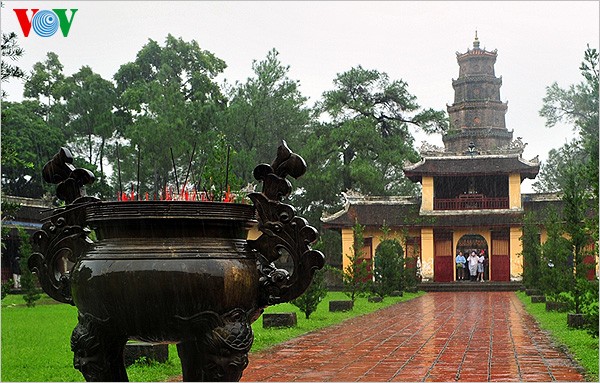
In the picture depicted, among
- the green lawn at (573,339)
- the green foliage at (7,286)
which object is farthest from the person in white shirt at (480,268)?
the green foliage at (7,286)

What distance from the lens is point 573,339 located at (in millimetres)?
11156

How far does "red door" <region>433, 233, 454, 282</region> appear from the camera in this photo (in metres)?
32.1

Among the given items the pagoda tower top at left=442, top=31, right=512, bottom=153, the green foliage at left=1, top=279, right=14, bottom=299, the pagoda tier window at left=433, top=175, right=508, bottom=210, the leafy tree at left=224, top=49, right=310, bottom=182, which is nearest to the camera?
the green foliage at left=1, top=279, right=14, bottom=299

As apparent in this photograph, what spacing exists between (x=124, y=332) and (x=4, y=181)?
3236 cm

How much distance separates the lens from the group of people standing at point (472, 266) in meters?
31.5

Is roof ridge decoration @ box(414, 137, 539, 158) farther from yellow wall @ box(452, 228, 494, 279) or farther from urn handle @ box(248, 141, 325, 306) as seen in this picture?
urn handle @ box(248, 141, 325, 306)

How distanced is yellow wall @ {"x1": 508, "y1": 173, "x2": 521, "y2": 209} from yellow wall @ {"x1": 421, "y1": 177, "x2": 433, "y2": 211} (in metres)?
3.23

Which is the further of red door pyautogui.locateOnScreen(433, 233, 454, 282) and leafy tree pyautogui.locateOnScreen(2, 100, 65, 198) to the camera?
red door pyautogui.locateOnScreen(433, 233, 454, 282)

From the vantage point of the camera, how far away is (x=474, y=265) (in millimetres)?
31500

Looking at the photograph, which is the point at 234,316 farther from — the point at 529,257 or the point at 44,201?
the point at 44,201

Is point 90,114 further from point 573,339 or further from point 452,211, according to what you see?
point 573,339

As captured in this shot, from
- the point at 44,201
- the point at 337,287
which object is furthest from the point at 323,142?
the point at 44,201

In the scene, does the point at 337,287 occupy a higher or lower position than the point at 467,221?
lower

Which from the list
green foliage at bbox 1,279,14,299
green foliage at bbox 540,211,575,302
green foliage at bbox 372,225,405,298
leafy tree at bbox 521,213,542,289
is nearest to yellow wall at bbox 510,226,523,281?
leafy tree at bbox 521,213,542,289
